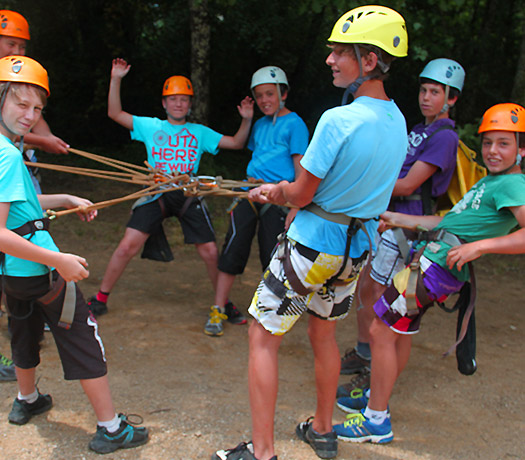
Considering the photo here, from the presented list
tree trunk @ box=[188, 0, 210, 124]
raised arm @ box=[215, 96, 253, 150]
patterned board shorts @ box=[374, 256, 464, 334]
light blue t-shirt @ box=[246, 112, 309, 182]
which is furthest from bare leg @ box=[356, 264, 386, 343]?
tree trunk @ box=[188, 0, 210, 124]

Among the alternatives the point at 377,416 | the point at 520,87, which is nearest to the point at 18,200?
the point at 377,416

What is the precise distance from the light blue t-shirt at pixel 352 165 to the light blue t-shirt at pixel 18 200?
118 cm

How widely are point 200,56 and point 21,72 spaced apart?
519 centimetres

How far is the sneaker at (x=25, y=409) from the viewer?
2.96 meters

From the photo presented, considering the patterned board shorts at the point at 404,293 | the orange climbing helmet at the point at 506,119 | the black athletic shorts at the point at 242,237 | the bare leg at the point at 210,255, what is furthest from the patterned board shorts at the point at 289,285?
the bare leg at the point at 210,255

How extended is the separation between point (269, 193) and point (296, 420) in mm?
1372

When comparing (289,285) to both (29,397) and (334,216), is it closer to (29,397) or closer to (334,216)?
(334,216)

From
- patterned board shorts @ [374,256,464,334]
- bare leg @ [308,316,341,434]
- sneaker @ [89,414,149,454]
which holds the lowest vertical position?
sneaker @ [89,414,149,454]

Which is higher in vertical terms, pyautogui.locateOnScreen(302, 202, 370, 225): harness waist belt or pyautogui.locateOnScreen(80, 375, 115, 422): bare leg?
pyautogui.locateOnScreen(302, 202, 370, 225): harness waist belt

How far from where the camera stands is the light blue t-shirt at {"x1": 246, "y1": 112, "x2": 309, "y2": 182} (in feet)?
13.5

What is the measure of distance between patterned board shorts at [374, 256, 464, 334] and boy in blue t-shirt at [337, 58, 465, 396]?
0.68 feet

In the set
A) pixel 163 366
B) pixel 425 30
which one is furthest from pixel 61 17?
pixel 163 366

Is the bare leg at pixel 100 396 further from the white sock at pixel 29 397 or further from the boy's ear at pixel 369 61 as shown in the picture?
the boy's ear at pixel 369 61

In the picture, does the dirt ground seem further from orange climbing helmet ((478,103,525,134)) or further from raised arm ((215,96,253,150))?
orange climbing helmet ((478,103,525,134))
